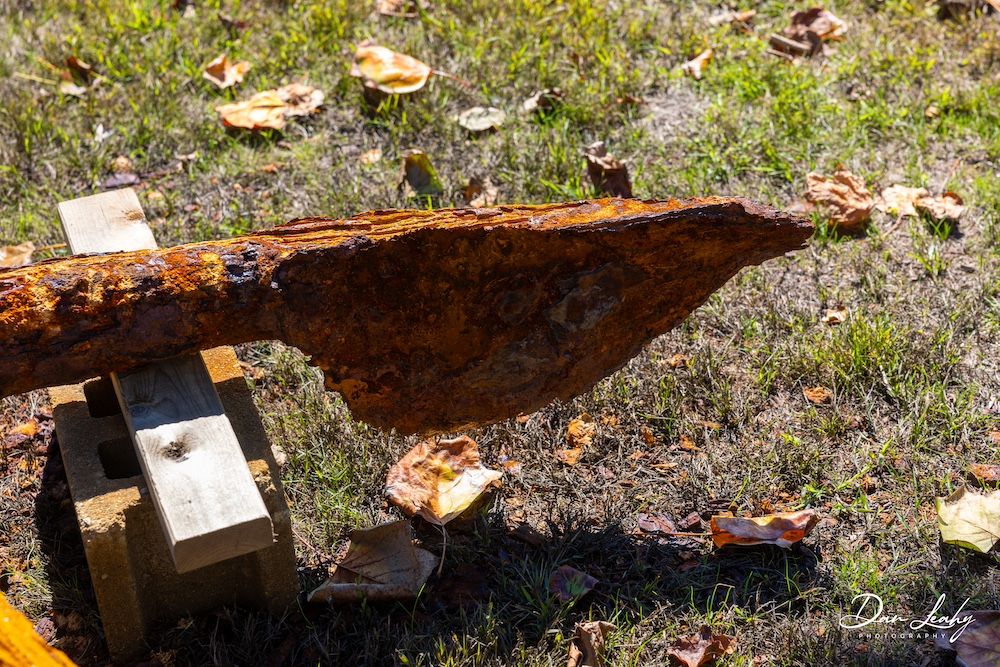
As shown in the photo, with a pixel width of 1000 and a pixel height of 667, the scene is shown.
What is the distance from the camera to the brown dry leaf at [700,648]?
2393 mm

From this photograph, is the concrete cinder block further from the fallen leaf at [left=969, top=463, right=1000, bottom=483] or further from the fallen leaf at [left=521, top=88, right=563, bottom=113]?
the fallen leaf at [left=521, top=88, right=563, bottom=113]

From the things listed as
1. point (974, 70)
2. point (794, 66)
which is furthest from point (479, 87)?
point (974, 70)

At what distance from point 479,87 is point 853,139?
61.8 inches

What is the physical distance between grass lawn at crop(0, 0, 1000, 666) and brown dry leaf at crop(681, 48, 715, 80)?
8 centimetres

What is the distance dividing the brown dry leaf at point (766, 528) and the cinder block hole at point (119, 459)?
4.84 feet

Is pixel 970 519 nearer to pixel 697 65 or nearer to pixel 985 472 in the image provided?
pixel 985 472

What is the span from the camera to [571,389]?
255 centimetres

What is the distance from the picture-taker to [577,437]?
306cm

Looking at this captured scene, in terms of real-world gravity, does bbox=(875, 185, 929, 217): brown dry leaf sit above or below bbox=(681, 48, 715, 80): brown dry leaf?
below

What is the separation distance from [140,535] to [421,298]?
818 mm

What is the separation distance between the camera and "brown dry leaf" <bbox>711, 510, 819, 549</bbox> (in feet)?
8.70

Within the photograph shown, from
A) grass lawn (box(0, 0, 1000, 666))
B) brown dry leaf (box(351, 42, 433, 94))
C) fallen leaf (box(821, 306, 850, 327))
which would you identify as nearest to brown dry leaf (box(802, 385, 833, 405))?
grass lawn (box(0, 0, 1000, 666))

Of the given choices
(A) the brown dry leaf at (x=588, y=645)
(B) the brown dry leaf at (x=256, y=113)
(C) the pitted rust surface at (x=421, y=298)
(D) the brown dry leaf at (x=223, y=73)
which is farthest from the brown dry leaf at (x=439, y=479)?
(D) the brown dry leaf at (x=223, y=73)

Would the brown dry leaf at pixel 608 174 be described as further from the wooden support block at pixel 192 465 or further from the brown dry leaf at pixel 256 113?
the wooden support block at pixel 192 465
